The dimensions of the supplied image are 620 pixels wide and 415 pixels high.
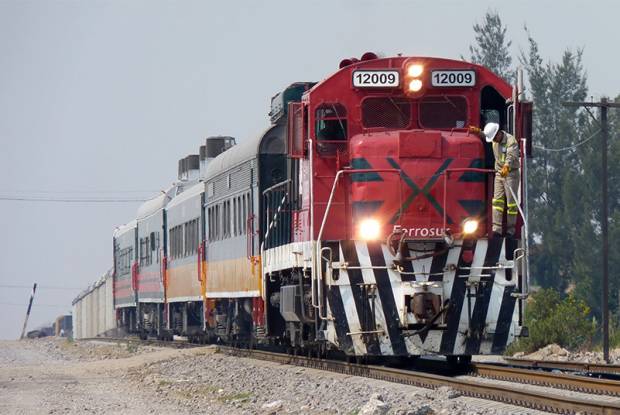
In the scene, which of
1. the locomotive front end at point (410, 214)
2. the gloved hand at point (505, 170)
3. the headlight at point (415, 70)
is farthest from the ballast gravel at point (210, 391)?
the headlight at point (415, 70)

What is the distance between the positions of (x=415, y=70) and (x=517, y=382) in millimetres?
3563

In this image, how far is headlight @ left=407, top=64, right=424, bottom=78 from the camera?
557 inches

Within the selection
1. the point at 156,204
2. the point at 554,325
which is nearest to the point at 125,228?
the point at 156,204

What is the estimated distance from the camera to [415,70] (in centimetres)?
1416

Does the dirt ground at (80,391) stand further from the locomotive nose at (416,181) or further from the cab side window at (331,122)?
the cab side window at (331,122)

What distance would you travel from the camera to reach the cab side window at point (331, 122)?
47.0ft

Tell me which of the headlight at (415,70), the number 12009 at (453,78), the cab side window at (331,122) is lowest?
the cab side window at (331,122)

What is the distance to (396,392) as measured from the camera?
1220cm

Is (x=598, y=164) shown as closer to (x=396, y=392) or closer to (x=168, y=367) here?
(x=168, y=367)

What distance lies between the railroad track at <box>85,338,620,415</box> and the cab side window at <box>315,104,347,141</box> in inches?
104

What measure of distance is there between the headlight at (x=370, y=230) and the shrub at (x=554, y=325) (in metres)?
10.1

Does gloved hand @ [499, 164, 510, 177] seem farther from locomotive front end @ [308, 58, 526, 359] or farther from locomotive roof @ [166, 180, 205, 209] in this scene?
locomotive roof @ [166, 180, 205, 209]

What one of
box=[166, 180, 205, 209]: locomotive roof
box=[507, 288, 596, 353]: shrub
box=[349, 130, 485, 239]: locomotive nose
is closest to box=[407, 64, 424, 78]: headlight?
box=[349, 130, 485, 239]: locomotive nose

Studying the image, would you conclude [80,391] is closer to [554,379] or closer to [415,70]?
[415,70]
